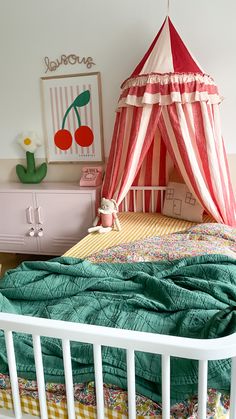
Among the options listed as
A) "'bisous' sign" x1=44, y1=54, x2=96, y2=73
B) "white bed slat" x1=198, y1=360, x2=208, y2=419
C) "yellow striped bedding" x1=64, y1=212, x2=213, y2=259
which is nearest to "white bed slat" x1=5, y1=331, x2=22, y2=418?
"white bed slat" x1=198, y1=360, x2=208, y2=419

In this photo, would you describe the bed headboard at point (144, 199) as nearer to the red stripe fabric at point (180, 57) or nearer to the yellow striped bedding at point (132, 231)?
the yellow striped bedding at point (132, 231)

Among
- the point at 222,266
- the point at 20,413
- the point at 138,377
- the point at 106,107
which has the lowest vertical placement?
the point at 20,413

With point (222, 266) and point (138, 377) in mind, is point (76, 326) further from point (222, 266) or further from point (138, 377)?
point (222, 266)

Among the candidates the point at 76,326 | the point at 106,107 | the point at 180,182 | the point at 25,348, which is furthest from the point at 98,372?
the point at 106,107

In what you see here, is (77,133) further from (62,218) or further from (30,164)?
(62,218)

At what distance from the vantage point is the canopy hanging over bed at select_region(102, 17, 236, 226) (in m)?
2.54

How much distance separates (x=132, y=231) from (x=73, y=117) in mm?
1296

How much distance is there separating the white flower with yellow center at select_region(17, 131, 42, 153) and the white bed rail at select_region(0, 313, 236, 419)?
102 inches

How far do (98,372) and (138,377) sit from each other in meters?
0.18

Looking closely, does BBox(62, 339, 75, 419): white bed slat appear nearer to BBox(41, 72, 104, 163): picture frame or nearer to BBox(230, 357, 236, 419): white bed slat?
BBox(230, 357, 236, 419): white bed slat

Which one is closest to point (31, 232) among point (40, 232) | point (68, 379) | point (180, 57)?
point (40, 232)

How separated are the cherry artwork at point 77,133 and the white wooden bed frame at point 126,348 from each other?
2.49 metres

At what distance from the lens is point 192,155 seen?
2.61 metres

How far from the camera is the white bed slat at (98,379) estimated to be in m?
0.98
